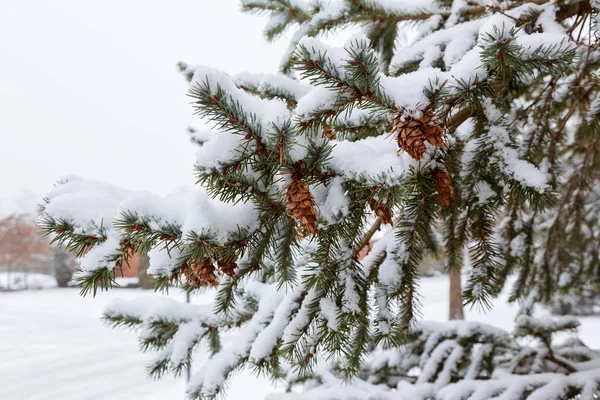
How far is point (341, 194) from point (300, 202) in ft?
0.29

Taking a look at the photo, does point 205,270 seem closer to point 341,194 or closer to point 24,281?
point 341,194

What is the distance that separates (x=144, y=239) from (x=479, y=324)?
1.48 metres

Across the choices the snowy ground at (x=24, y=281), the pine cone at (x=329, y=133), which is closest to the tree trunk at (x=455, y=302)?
the snowy ground at (x=24, y=281)

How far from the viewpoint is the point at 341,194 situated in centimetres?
54

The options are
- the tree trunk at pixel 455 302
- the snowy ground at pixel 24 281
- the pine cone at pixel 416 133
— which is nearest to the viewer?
the pine cone at pixel 416 133

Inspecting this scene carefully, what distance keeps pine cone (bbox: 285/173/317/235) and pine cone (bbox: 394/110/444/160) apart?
5.5 inches

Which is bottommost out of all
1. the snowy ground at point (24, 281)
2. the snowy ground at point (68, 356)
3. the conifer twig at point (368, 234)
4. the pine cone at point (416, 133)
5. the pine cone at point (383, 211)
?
the snowy ground at point (68, 356)

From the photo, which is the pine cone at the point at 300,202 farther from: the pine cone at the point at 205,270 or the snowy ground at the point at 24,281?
the snowy ground at the point at 24,281

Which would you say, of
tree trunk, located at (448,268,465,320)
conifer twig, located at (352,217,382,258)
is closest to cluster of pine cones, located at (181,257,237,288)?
conifer twig, located at (352,217,382,258)

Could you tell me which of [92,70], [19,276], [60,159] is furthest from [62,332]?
[92,70]

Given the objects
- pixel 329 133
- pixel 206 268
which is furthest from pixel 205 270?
pixel 329 133

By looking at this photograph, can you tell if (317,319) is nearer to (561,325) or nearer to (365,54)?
(365,54)

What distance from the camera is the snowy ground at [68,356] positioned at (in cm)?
199

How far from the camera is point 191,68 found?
111 cm
